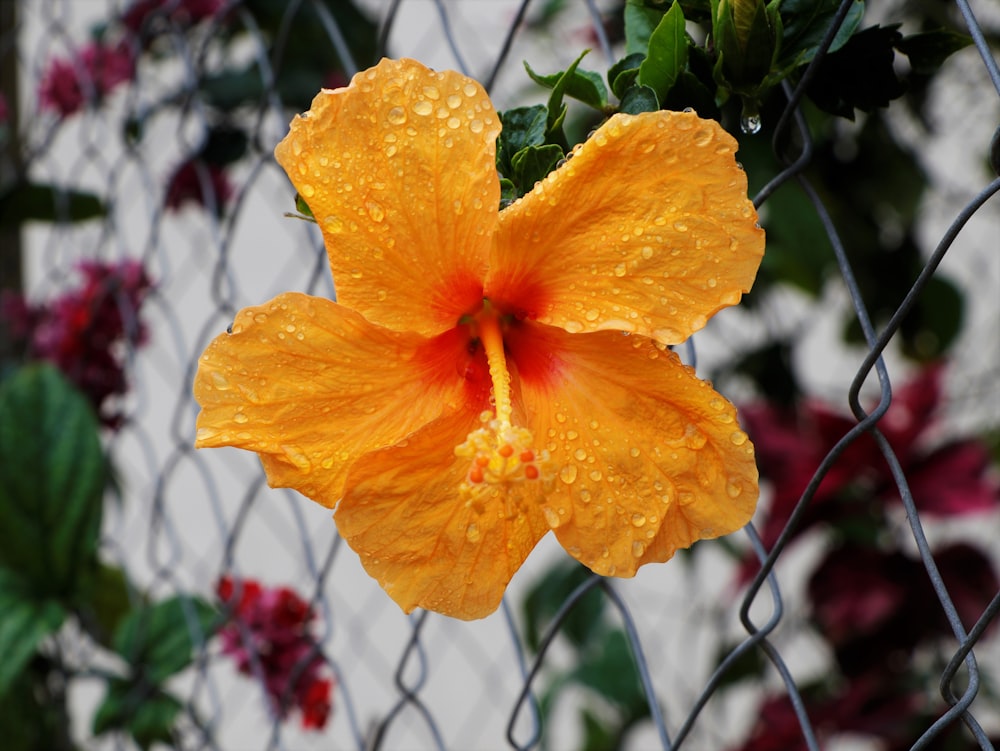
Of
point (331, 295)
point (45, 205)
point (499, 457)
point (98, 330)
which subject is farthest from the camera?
point (45, 205)

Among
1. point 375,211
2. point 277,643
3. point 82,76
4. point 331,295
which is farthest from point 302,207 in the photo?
point 82,76

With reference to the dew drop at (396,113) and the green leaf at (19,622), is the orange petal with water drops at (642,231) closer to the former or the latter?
the dew drop at (396,113)

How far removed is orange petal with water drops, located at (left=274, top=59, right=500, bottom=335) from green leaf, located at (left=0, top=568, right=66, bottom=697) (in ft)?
1.98

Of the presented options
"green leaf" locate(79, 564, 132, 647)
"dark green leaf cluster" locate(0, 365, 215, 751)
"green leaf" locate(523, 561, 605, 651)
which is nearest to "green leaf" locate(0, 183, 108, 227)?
"dark green leaf cluster" locate(0, 365, 215, 751)

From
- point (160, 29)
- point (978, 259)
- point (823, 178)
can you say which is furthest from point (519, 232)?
point (978, 259)

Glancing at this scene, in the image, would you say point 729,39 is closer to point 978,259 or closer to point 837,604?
point 837,604

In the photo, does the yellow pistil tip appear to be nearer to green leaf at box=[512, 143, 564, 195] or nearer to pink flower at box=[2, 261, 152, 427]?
green leaf at box=[512, 143, 564, 195]

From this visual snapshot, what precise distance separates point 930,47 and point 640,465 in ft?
0.71

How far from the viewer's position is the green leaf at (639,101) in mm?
385

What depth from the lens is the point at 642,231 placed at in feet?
1.14

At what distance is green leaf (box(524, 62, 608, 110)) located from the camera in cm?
40

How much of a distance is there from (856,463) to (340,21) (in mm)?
668

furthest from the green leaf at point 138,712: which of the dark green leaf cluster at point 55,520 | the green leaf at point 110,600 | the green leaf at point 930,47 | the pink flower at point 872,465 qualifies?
the green leaf at point 930,47

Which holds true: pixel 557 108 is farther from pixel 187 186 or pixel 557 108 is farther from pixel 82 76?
pixel 82 76
